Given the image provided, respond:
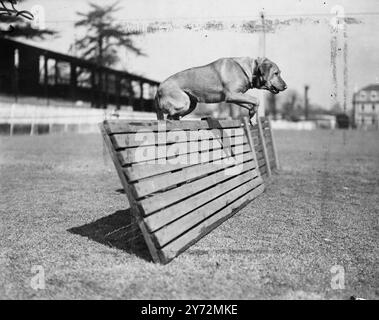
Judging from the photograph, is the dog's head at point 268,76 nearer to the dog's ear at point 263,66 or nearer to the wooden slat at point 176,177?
the dog's ear at point 263,66

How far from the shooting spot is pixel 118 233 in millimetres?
4402

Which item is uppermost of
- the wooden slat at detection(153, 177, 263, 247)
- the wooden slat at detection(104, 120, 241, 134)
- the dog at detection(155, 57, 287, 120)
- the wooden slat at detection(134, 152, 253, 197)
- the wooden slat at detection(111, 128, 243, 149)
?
the dog at detection(155, 57, 287, 120)

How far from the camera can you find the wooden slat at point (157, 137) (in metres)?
3.29

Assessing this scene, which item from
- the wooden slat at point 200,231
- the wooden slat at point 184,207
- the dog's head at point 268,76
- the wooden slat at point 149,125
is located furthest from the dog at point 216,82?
the wooden slat at point 200,231

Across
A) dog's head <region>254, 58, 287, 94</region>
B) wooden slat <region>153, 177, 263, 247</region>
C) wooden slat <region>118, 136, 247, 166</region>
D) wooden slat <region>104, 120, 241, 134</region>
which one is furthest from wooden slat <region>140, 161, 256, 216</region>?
dog's head <region>254, 58, 287, 94</region>

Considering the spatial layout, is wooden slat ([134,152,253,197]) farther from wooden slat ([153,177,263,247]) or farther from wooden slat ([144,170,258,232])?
wooden slat ([153,177,263,247])

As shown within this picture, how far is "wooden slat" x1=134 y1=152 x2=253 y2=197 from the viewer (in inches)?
134

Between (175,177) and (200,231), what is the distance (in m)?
0.61

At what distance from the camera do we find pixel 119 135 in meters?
3.28

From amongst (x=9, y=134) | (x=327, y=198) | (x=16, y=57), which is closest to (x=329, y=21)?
(x=327, y=198)

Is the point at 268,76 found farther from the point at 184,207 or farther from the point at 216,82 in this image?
the point at 184,207

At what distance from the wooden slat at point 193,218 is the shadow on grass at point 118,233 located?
26 centimetres

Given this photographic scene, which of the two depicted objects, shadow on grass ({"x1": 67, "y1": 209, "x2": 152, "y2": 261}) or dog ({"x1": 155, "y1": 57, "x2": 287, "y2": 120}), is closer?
shadow on grass ({"x1": 67, "y1": 209, "x2": 152, "y2": 261})
